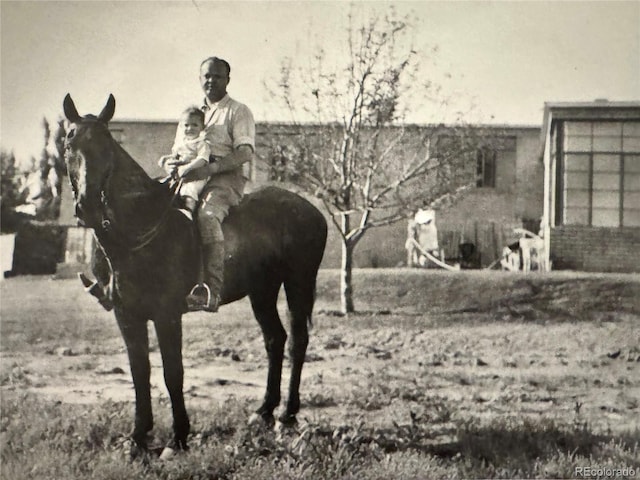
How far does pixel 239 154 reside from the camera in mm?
3021

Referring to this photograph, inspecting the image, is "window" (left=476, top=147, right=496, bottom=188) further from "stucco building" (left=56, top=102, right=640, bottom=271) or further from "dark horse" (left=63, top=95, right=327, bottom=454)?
"dark horse" (left=63, top=95, right=327, bottom=454)

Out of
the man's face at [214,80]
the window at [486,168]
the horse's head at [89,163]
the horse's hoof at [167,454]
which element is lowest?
the horse's hoof at [167,454]

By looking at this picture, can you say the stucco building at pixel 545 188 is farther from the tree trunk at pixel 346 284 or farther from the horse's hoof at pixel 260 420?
the horse's hoof at pixel 260 420

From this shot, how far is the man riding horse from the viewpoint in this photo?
2928mm

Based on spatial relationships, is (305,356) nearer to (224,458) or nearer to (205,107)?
(224,458)

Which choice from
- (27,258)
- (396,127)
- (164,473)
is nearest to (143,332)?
(164,473)

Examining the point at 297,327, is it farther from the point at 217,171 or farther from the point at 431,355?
the point at 217,171

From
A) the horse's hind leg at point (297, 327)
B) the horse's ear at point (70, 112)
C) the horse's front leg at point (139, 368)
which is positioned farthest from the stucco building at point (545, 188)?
the horse's front leg at point (139, 368)

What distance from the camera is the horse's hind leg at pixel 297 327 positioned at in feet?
10.3

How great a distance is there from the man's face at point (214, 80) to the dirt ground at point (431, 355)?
1124 mm

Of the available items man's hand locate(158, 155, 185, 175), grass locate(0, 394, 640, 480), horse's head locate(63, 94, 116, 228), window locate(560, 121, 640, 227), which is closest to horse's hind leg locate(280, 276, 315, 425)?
grass locate(0, 394, 640, 480)

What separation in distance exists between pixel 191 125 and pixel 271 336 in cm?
117

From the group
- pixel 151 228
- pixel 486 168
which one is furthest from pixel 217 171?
pixel 486 168

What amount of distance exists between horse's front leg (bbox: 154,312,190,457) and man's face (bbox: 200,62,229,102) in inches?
46.4
